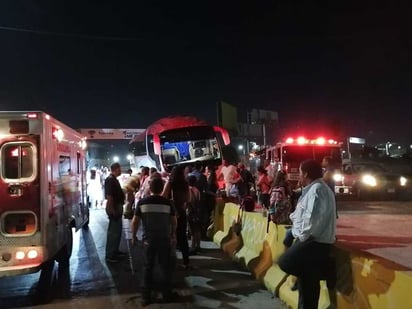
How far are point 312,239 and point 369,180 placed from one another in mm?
20239

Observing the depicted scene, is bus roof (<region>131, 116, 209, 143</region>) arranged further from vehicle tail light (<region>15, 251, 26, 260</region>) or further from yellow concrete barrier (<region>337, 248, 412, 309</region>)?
yellow concrete barrier (<region>337, 248, 412, 309</region>)

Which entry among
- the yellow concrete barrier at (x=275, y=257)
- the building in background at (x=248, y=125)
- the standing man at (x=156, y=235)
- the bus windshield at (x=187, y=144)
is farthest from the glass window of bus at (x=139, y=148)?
the building in background at (x=248, y=125)

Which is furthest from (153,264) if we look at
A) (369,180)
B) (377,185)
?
(377,185)

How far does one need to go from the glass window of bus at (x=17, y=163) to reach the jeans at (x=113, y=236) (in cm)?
325

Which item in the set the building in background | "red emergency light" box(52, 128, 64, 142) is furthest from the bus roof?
the building in background

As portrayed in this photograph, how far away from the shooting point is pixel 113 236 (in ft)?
35.1

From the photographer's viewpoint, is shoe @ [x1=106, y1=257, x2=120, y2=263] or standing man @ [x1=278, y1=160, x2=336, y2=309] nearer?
standing man @ [x1=278, y1=160, x2=336, y2=309]

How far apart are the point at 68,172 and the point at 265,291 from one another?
14.8 ft

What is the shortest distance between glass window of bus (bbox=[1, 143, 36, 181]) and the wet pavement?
1834 mm

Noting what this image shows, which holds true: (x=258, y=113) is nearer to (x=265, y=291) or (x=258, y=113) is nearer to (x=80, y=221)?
(x=80, y=221)

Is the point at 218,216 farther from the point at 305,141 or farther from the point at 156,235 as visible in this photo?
the point at 305,141

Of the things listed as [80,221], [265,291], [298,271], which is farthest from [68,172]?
[298,271]

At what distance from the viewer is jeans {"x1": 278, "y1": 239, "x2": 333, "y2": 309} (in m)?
5.48

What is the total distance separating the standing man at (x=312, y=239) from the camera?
5.43m
